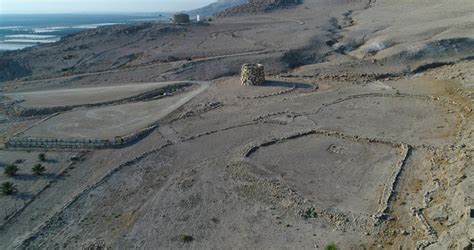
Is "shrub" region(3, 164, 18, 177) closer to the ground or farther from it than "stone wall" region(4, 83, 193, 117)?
closer to the ground

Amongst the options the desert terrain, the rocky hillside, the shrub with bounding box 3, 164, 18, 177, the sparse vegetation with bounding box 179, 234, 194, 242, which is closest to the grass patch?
the sparse vegetation with bounding box 179, 234, 194, 242

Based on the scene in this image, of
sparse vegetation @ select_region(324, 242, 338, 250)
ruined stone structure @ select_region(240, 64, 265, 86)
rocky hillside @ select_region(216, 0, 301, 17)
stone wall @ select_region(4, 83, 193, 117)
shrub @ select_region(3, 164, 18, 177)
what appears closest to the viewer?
sparse vegetation @ select_region(324, 242, 338, 250)

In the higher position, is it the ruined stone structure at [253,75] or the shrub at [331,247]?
the ruined stone structure at [253,75]

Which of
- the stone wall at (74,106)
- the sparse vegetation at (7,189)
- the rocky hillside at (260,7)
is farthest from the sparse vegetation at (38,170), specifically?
the rocky hillside at (260,7)

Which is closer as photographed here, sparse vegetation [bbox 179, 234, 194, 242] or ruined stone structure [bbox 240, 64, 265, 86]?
sparse vegetation [bbox 179, 234, 194, 242]

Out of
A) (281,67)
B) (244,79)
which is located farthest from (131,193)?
(281,67)

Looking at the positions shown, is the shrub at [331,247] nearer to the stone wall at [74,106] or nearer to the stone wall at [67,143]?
the stone wall at [67,143]

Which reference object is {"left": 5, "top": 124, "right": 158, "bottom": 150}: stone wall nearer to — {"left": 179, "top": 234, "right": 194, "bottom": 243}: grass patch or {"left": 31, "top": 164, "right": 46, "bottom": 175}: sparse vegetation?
{"left": 31, "top": 164, "right": 46, "bottom": 175}: sparse vegetation
